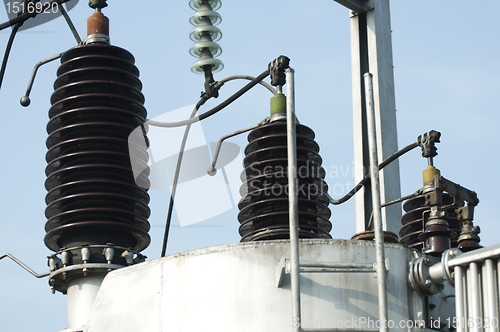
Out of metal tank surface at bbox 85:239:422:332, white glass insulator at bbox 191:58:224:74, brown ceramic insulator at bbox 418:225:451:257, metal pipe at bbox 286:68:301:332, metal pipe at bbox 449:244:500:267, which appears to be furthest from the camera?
white glass insulator at bbox 191:58:224:74

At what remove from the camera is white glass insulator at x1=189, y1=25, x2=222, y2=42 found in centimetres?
887

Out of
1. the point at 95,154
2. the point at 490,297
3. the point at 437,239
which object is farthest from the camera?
the point at 95,154

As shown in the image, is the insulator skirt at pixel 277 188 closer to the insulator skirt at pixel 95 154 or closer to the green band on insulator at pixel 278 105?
the green band on insulator at pixel 278 105

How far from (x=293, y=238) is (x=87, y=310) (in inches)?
104

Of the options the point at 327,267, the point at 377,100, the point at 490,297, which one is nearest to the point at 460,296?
the point at 490,297

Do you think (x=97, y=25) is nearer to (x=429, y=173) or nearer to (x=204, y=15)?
(x=204, y=15)

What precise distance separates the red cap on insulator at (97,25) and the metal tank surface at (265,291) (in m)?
3.29

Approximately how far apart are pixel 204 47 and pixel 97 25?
1.21 metres

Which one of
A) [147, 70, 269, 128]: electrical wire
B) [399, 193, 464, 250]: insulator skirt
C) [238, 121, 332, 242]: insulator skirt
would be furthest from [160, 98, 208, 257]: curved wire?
[399, 193, 464, 250]: insulator skirt

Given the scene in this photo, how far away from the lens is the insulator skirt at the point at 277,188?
749cm

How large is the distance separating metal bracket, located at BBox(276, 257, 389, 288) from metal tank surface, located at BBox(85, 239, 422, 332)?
0.5 inches

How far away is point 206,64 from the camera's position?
341 inches

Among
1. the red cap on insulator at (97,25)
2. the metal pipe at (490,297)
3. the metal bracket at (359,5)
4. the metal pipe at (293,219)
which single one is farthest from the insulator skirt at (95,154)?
the metal bracket at (359,5)

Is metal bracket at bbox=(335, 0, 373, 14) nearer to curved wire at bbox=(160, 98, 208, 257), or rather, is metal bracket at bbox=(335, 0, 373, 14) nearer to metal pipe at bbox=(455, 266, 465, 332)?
curved wire at bbox=(160, 98, 208, 257)
